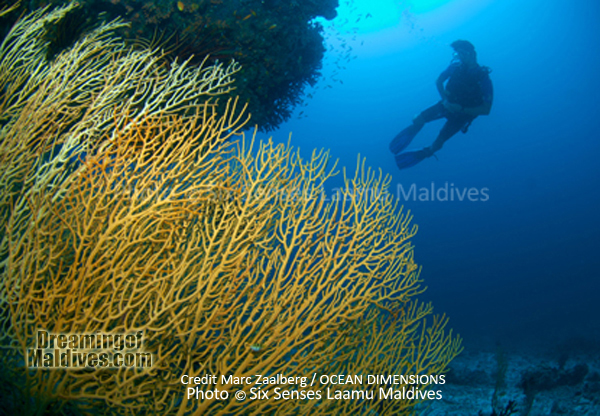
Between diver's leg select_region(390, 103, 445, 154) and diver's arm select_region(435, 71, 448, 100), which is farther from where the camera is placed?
diver's leg select_region(390, 103, 445, 154)

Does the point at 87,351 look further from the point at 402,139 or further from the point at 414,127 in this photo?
the point at 414,127

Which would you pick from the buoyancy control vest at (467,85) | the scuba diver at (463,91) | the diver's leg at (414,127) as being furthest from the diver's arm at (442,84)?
the diver's leg at (414,127)

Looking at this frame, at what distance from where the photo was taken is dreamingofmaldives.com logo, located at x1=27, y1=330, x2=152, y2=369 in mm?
1840

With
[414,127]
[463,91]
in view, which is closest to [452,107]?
[463,91]

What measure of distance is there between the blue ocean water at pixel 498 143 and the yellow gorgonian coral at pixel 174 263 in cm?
2518

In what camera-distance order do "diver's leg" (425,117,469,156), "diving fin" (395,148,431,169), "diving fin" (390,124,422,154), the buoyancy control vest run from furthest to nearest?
"diving fin" (390,124,422,154), "diving fin" (395,148,431,169), "diver's leg" (425,117,469,156), the buoyancy control vest

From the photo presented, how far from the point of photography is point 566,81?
7950 cm

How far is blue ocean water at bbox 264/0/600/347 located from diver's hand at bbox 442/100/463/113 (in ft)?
65.1

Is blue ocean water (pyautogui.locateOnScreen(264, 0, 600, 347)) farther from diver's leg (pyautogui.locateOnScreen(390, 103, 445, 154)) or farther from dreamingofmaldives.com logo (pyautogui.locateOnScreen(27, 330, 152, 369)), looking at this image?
dreamingofmaldives.com logo (pyautogui.locateOnScreen(27, 330, 152, 369))

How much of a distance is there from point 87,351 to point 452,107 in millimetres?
11030

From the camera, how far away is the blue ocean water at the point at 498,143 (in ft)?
137

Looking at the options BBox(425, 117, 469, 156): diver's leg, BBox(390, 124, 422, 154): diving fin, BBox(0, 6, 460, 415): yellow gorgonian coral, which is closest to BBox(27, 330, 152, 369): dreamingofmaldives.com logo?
BBox(0, 6, 460, 415): yellow gorgonian coral

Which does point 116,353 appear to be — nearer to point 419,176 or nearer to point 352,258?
point 352,258

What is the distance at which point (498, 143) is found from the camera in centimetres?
10350
